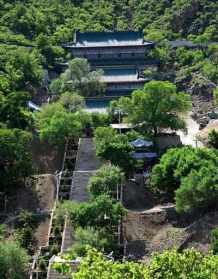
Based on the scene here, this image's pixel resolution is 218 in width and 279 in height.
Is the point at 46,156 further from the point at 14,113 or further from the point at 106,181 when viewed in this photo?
the point at 106,181

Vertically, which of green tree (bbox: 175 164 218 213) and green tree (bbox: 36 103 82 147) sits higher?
green tree (bbox: 175 164 218 213)

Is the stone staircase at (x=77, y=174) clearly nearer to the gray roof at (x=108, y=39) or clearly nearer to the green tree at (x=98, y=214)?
the green tree at (x=98, y=214)

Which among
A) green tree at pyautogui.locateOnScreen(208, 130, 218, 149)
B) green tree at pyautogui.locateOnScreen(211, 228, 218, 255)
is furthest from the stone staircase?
green tree at pyautogui.locateOnScreen(208, 130, 218, 149)

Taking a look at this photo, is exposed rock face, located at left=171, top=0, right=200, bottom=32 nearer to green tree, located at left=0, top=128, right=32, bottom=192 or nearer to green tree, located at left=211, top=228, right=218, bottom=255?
green tree, located at left=0, top=128, right=32, bottom=192

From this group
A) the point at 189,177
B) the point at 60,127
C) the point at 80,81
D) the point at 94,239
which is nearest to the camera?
the point at 94,239

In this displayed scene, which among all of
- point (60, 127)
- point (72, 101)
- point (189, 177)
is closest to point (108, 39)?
point (72, 101)

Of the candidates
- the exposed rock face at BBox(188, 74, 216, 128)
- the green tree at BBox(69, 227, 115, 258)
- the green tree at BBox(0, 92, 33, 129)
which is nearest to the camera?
the green tree at BBox(69, 227, 115, 258)
